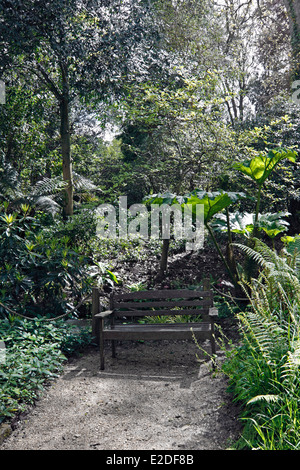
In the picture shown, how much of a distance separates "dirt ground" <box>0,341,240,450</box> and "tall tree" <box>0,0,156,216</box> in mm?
4432

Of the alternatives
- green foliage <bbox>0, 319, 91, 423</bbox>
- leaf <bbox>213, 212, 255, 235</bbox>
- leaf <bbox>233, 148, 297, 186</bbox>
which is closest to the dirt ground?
green foliage <bbox>0, 319, 91, 423</bbox>

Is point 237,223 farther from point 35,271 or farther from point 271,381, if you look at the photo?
point 271,381

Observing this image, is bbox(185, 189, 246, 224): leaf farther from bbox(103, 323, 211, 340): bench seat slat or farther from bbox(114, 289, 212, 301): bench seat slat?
bbox(103, 323, 211, 340): bench seat slat

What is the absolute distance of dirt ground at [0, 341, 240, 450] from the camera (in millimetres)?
2793

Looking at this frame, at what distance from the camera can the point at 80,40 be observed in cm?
617

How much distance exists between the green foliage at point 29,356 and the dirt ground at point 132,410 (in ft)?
0.47

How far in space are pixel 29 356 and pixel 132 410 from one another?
1198 millimetres

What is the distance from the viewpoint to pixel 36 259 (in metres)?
5.61

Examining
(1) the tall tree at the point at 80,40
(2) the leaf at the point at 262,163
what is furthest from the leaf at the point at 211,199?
(1) the tall tree at the point at 80,40

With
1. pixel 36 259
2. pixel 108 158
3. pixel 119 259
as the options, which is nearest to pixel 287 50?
pixel 108 158

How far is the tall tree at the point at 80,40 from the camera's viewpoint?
5898 millimetres

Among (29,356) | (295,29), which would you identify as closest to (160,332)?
(29,356)

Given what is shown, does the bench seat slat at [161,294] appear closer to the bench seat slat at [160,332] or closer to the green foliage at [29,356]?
the bench seat slat at [160,332]

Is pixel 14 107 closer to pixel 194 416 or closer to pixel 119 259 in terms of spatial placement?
pixel 119 259
